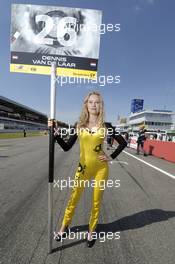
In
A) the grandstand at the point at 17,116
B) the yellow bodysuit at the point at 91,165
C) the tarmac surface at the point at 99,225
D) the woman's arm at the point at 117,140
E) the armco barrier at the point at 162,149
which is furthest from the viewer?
the grandstand at the point at 17,116

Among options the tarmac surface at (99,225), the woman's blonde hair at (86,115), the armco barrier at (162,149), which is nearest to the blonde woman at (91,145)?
Answer: the woman's blonde hair at (86,115)

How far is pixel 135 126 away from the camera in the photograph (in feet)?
423

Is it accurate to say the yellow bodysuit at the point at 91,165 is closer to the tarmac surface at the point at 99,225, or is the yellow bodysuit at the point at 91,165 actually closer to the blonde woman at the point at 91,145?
the blonde woman at the point at 91,145

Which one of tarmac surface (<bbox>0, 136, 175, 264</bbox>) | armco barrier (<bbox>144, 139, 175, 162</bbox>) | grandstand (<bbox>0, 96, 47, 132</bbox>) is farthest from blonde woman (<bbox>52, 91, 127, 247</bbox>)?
grandstand (<bbox>0, 96, 47, 132</bbox>)

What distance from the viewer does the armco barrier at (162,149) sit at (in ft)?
Answer: 46.3

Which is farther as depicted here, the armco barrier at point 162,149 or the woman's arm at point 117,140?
the armco barrier at point 162,149

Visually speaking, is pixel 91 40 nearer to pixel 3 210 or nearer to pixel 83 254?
pixel 3 210

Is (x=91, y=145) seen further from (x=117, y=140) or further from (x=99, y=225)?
(x=99, y=225)

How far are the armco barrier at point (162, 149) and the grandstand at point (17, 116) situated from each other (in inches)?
1476

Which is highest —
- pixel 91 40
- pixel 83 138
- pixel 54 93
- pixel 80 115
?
pixel 91 40

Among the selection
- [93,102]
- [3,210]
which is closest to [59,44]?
[93,102]

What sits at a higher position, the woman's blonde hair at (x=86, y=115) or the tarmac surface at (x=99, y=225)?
the woman's blonde hair at (x=86, y=115)

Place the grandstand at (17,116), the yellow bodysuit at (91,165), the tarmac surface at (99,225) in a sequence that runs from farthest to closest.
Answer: the grandstand at (17,116), the yellow bodysuit at (91,165), the tarmac surface at (99,225)

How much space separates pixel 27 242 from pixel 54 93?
199 cm
